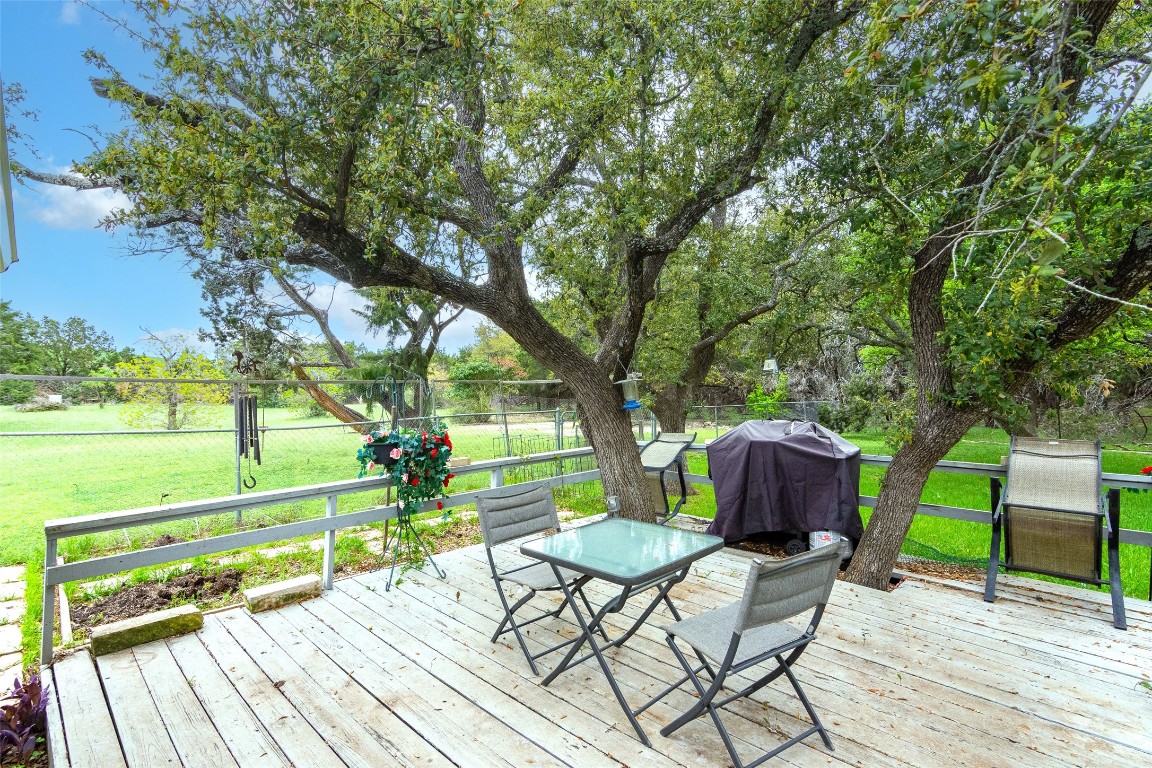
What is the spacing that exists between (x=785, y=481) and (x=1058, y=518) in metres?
1.65

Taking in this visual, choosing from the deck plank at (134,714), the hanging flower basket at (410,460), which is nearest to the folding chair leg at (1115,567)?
the hanging flower basket at (410,460)

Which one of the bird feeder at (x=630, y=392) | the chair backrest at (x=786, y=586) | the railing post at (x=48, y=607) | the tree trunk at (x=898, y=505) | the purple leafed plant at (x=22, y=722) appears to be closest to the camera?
the chair backrest at (x=786, y=586)

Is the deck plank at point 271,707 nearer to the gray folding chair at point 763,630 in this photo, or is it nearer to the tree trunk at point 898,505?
the gray folding chair at point 763,630

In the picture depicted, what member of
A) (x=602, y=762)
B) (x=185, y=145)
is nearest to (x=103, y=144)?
(x=185, y=145)

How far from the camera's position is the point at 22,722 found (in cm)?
225

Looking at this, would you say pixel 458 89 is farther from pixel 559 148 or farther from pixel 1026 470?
pixel 1026 470

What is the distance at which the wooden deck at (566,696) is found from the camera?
2.03 m

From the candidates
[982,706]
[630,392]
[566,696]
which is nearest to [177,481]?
[630,392]

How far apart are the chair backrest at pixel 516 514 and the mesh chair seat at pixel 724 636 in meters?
1.20

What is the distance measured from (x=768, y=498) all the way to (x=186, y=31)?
564 centimetres

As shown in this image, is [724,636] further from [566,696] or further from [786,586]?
[566,696]

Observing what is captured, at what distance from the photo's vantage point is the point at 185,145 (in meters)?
3.47

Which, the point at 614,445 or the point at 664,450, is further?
the point at 664,450

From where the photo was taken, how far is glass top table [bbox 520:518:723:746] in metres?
2.29
